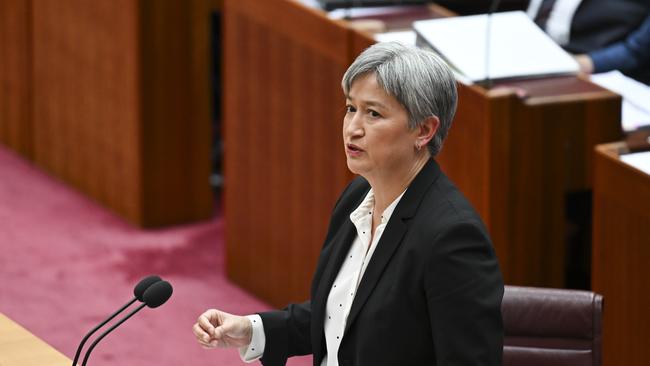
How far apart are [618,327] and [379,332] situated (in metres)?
1.30

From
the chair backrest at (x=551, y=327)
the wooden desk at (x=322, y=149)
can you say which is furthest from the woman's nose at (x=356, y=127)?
the wooden desk at (x=322, y=149)

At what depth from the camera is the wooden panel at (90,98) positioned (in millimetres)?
5578

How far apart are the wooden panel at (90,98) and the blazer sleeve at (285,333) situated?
115 inches

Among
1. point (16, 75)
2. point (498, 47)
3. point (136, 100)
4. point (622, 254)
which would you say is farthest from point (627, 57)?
point (16, 75)

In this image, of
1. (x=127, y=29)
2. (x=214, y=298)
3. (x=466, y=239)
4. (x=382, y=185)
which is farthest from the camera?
(x=127, y=29)

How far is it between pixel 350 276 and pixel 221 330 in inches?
10.7

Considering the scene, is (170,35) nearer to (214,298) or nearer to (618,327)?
(214,298)

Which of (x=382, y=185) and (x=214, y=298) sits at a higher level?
(x=382, y=185)

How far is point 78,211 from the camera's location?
5891 mm

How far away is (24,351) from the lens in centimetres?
302

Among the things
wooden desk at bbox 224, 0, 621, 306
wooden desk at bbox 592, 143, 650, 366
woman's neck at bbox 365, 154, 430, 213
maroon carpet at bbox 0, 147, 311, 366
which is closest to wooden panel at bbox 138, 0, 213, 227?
maroon carpet at bbox 0, 147, 311, 366

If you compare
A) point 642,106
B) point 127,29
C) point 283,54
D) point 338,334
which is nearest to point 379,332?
point 338,334

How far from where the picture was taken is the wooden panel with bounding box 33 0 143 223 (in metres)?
5.58

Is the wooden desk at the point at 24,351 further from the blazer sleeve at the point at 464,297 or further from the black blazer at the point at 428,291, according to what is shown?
the blazer sleeve at the point at 464,297
